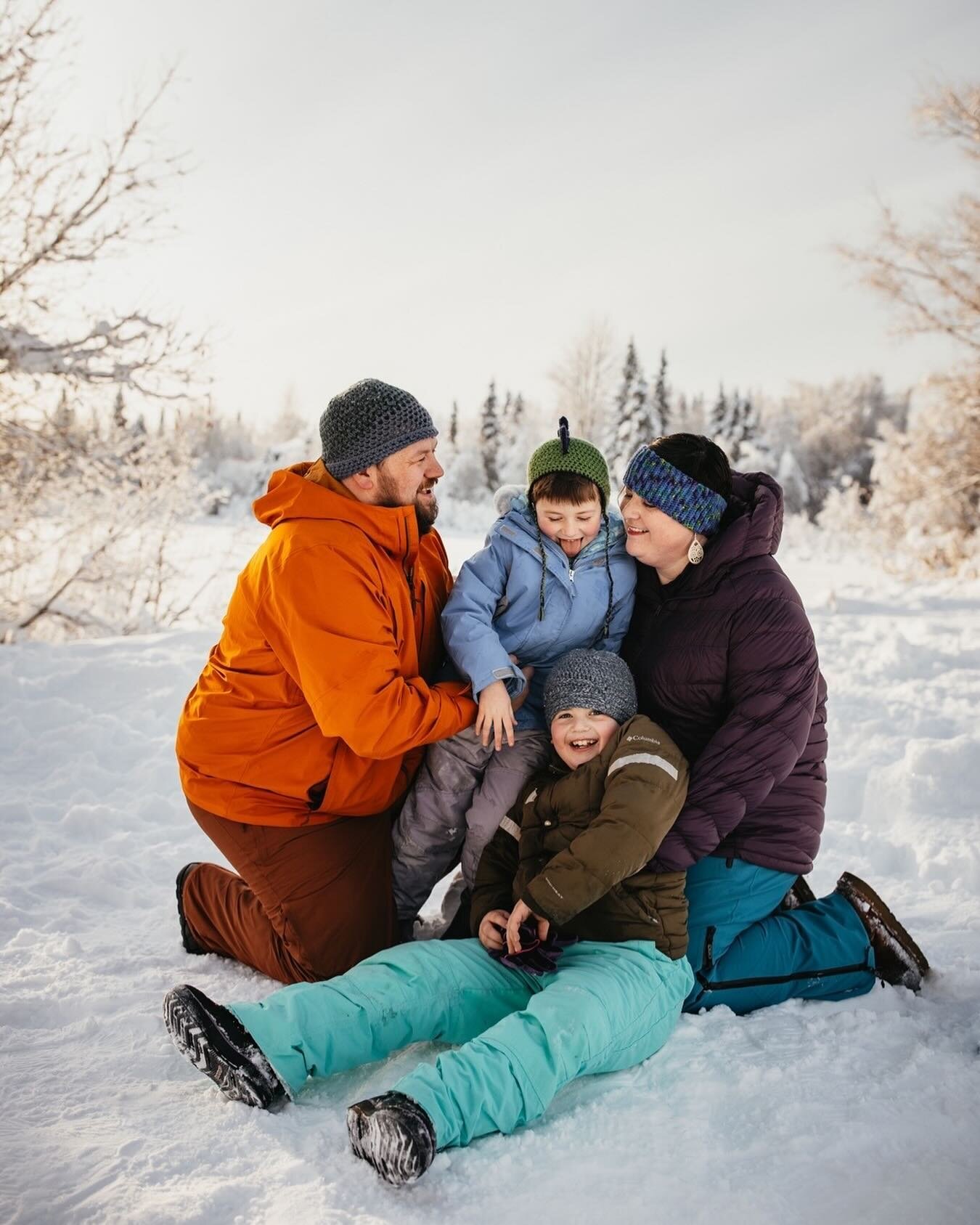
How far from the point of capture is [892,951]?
2707 mm

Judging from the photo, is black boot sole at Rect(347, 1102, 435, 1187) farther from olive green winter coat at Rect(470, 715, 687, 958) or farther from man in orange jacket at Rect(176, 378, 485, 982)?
man in orange jacket at Rect(176, 378, 485, 982)

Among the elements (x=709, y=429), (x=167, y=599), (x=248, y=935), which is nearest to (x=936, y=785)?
(x=248, y=935)

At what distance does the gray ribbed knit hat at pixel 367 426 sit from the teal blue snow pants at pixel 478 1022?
1.59 meters

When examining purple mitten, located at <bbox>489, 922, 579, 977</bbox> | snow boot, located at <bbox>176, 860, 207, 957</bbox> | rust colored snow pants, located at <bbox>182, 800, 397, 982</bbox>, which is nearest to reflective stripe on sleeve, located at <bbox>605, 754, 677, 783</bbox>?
purple mitten, located at <bbox>489, 922, 579, 977</bbox>

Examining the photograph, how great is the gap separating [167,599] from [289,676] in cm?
1073

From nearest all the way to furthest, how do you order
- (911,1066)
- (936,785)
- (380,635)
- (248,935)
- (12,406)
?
(911,1066)
(380,635)
(248,935)
(936,785)
(12,406)

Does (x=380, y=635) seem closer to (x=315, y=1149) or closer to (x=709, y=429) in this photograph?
(x=315, y=1149)

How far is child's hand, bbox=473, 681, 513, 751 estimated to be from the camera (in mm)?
2773

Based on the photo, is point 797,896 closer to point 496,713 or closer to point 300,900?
point 496,713

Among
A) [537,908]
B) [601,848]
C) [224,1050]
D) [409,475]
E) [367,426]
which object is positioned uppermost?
[367,426]

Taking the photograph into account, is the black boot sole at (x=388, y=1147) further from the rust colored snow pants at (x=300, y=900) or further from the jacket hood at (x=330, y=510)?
the jacket hood at (x=330, y=510)

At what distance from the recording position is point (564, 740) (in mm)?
2738

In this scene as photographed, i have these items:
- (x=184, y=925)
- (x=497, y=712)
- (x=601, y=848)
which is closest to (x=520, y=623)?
(x=497, y=712)

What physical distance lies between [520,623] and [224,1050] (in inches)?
64.9
